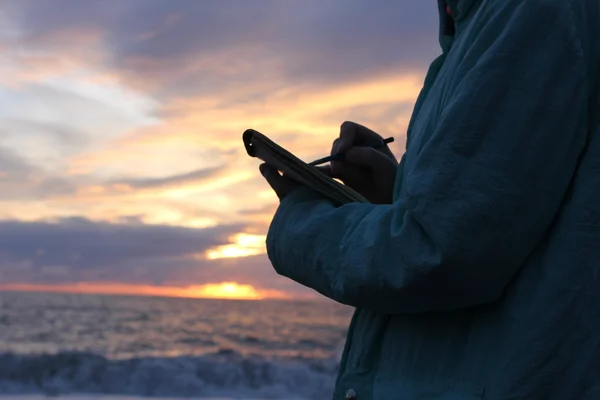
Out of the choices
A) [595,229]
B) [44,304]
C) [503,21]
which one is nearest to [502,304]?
[595,229]

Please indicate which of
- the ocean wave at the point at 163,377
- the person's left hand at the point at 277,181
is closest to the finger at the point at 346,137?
the person's left hand at the point at 277,181

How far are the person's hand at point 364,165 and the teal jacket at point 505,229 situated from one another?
0.31m

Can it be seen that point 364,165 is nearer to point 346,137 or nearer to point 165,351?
point 346,137

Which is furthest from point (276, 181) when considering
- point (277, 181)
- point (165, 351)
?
point (165, 351)

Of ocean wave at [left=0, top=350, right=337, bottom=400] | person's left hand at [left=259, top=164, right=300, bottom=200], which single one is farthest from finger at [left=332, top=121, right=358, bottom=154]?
ocean wave at [left=0, top=350, right=337, bottom=400]

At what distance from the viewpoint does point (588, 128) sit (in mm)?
1072

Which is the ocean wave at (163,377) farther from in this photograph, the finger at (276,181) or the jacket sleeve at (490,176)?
the jacket sleeve at (490,176)

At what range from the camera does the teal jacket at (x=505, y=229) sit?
3.30 ft

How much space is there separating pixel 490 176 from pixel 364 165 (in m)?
0.50

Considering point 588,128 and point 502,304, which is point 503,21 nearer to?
point 588,128

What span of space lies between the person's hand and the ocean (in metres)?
10.3

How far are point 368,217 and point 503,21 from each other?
1.12 ft

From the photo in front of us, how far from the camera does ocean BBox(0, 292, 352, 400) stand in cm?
1348

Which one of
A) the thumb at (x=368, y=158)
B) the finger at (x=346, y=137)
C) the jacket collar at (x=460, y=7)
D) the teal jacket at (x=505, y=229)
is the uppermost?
the jacket collar at (x=460, y=7)
